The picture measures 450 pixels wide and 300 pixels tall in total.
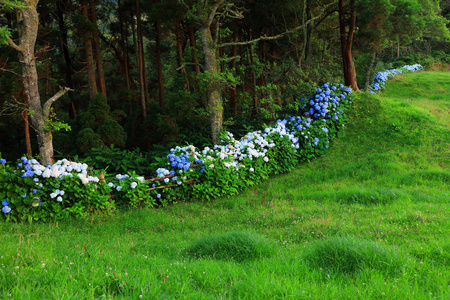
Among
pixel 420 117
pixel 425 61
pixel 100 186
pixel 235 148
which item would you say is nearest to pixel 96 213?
pixel 100 186

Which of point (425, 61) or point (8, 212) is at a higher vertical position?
point (425, 61)

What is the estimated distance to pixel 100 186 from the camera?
6539 mm

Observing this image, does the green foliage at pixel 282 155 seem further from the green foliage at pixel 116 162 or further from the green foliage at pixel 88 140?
the green foliage at pixel 88 140

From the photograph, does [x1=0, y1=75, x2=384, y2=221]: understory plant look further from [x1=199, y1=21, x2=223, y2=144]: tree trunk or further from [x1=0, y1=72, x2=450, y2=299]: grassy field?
[x1=199, y1=21, x2=223, y2=144]: tree trunk

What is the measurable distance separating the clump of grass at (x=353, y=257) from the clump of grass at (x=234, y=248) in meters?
0.55

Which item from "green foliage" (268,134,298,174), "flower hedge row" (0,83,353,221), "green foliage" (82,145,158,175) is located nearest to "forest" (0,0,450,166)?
"green foliage" (82,145,158,175)

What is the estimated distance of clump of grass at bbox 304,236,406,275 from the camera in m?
3.24

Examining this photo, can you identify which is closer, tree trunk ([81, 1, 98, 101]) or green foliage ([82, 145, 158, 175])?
green foliage ([82, 145, 158, 175])

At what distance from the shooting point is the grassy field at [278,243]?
2814mm

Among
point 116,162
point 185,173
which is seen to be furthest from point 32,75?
point 185,173

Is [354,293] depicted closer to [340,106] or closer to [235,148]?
[235,148]

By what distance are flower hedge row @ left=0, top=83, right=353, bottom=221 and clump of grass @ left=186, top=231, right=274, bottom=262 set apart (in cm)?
291

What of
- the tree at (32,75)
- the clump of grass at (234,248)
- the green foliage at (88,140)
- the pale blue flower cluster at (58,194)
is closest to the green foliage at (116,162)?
the tree at (32,75)

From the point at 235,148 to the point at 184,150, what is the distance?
1487 millimetres
